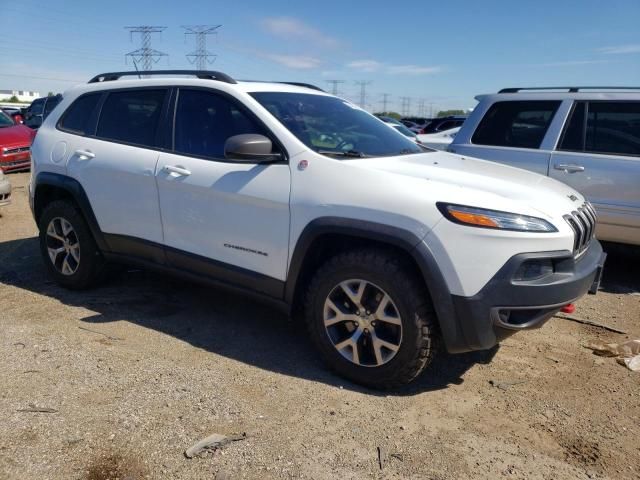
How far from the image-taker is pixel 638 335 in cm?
415

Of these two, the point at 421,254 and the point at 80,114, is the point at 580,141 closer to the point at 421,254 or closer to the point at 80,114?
the point at 421,254

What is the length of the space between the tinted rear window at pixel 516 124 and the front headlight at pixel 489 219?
2.97 metres

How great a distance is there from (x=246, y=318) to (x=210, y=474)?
1.87 m

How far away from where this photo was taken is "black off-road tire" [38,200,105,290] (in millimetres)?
4547

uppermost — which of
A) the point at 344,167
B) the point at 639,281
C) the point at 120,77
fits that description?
the point at 120,77

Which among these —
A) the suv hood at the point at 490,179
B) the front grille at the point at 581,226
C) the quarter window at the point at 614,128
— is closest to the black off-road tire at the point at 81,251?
the suv hood at the point at 490,179

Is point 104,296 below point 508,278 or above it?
below

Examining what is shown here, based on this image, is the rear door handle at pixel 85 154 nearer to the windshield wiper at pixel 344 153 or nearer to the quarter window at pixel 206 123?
the quarter window at pixel 206 123

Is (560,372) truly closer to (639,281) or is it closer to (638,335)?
(638,335)

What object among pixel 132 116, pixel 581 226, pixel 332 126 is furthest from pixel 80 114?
pixel 581 226

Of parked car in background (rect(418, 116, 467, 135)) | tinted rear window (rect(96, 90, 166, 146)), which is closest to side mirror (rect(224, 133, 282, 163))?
tinted rear window (rect(96, 90, 166, 146))

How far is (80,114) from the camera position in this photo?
Answer: 4.68 m

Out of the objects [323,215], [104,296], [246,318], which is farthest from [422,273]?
[104,296]

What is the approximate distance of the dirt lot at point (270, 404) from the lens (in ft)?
8.40
